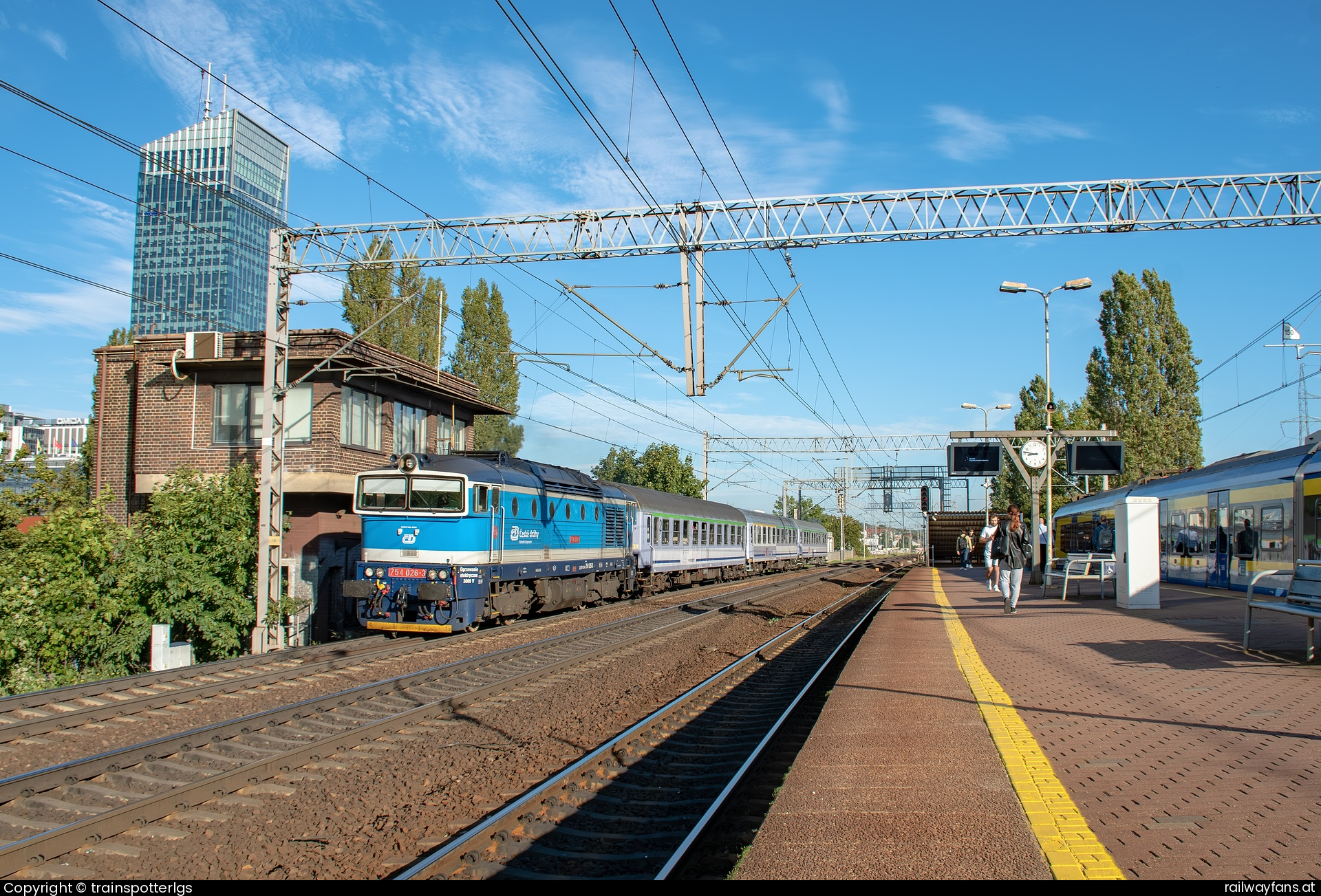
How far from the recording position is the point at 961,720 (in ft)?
23.1

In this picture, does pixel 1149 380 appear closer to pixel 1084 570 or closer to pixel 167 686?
pixel 1084 570

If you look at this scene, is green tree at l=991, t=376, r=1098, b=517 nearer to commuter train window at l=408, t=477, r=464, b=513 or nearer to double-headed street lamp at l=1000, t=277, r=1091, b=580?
double-headed street lamp at l=1000, t=277, r=1091, b=580

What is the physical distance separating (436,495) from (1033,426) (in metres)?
50.6

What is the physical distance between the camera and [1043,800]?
491cm

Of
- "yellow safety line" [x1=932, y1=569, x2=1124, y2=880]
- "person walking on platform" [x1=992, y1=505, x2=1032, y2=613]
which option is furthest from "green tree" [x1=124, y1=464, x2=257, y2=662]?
"yellow safety line" [x1=932, y1=569, x2=1124, y2=880]

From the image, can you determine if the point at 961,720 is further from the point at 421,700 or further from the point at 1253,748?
the point at 421,700

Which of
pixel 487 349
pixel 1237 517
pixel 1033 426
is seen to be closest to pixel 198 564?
pixel 1237 517

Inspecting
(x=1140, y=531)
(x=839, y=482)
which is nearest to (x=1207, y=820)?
(x=1140, y=531)

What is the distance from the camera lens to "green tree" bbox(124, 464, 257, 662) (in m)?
17.0

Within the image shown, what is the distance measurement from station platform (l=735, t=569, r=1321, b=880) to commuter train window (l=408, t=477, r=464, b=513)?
8.11m

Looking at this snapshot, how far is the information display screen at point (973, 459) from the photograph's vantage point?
→ 83.4 ft

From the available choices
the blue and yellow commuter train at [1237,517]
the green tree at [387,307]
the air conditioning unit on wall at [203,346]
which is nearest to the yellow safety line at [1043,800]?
the blue and yellow commuter train at [1237,517]

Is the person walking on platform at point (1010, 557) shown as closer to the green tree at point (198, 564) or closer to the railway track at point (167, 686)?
the railway track at point (167, 686)

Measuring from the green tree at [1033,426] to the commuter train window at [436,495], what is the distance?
4229 centimetres
